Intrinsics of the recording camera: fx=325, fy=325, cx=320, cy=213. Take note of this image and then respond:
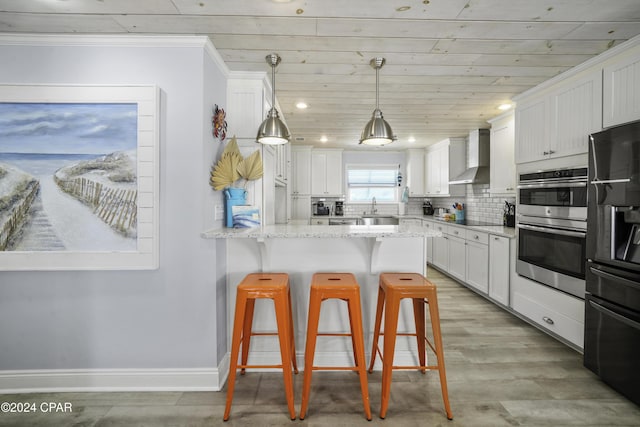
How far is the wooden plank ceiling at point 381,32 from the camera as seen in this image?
5.90 feet

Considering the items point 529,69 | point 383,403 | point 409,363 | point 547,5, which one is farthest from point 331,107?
point 383,403

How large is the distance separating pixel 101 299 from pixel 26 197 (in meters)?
0.78

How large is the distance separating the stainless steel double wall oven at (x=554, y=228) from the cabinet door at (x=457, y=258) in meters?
1.13

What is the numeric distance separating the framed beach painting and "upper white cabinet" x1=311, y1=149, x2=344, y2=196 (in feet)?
14.1

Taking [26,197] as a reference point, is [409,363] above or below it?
below

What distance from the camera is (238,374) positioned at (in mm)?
2305

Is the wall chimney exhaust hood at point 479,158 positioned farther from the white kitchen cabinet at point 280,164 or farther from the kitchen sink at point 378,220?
the white kitchen cabinet at point 280,164

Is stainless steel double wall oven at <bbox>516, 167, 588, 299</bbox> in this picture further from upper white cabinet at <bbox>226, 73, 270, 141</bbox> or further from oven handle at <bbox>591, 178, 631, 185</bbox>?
upper white cabinet at <bbox>226, 73, 270, 141</bbox>

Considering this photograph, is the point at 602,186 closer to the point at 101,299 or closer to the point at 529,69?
the point at 529,69

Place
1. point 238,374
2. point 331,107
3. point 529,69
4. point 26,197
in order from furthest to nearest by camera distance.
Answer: point 331,107 < point 529,69 < point 238,374 < point 26,197

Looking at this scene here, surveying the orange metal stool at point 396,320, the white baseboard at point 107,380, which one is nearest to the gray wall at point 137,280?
the white baseboard at point 107,380

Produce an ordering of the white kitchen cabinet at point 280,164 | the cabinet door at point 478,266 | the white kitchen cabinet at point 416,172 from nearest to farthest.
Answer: the white kitchen cabinet at point 280,164 < the cabinet door at point 478,266 < the white kitchen cabinet at point 416,172

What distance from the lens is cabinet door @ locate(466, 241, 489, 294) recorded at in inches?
147

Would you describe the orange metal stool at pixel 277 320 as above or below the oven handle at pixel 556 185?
below
